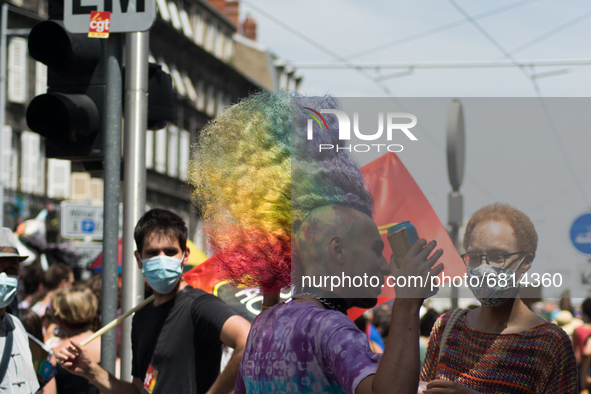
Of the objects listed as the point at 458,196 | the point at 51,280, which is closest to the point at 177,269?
the point at 458,196

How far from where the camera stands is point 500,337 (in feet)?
8.06

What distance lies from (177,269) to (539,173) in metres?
2.06

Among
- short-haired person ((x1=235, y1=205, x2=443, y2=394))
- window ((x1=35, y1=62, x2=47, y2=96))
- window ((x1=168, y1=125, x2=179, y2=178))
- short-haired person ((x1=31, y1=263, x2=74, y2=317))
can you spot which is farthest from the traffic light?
window ((x1=168, y1=125, x2=179, y2=178))

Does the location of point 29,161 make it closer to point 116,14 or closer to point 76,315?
point 76,315

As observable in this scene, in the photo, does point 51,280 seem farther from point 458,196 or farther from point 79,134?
point 458,196

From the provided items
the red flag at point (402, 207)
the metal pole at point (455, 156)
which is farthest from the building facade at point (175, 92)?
the metal pole at point (455, 156)

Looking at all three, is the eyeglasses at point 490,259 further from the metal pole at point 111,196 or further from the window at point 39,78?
the window at point 39,78

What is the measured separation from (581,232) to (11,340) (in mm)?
2939

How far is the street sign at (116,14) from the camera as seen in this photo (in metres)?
3.71

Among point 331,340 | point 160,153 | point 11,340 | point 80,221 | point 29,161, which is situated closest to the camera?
point 331,340

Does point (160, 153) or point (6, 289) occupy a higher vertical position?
point (160, 153)

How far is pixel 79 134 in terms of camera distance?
402 cm

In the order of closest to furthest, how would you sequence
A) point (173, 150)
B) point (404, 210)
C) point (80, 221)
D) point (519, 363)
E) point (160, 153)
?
point (404, 210) < point (519, 363) < point (80, 221) < point (160, 153) < point (173, 150)

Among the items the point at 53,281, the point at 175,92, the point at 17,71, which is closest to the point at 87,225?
the point at 53,281
